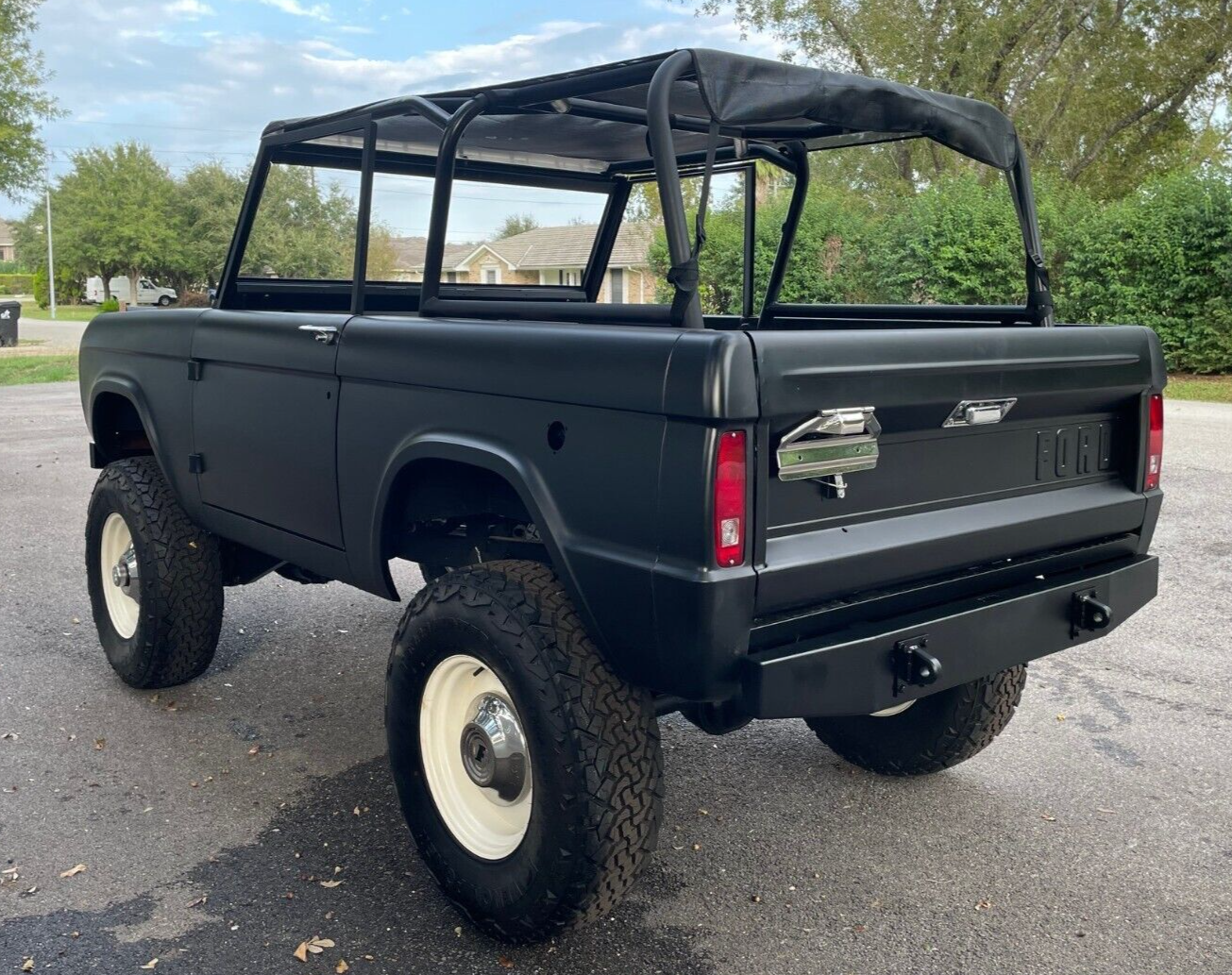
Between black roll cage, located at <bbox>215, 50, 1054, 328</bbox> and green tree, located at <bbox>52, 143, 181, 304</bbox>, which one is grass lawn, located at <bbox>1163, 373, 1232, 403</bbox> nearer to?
black roll cage, located at <bbox>215, 50, 1054, 328</bbox>

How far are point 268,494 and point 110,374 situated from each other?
1311mm

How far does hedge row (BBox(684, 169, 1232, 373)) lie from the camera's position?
16.6 m

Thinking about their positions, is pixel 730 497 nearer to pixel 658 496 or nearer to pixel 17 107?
pixel 658 496

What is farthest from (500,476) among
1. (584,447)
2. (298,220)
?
(298,220)

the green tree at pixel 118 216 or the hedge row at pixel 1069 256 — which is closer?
the hedge row at pixel 1069 256

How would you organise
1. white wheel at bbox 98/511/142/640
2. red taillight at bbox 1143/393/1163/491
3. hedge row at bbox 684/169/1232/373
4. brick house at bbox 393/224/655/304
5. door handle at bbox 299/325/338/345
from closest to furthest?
red taillight at bbox 1143/393/1163/491 → door handle at bbox 299/325/338/345 → brick house at bbox 393/224/655/304 → white wheel at bbox 98/511/142/640 → hedge row at bbox 684/169/1232/373

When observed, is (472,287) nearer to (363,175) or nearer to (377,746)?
(363,175)

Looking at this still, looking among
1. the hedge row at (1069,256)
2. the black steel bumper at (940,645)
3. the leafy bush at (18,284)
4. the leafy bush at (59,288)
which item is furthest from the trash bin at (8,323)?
the leafy bush at (18,284)

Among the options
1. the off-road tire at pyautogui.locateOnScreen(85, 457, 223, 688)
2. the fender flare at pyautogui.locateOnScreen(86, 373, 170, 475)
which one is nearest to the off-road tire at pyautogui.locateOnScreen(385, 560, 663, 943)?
the off-road tire at pyautogui.locateOnScreen(85, 457, 223, 688)

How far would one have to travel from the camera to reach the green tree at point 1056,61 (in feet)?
83.4

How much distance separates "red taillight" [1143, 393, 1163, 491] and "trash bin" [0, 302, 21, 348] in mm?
26478

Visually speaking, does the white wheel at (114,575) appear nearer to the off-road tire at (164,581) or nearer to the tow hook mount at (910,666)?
the off-road tire at (164,581)

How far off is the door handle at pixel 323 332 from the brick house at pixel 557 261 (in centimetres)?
44

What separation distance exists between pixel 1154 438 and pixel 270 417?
264 centimetres
